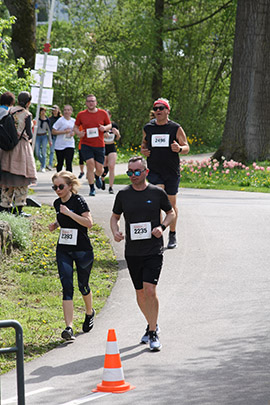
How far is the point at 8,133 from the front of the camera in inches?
505

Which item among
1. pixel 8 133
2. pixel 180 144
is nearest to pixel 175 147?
pixel 180 144

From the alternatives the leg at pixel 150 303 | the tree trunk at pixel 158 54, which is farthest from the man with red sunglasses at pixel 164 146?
the tree trunk at pixel 158 54

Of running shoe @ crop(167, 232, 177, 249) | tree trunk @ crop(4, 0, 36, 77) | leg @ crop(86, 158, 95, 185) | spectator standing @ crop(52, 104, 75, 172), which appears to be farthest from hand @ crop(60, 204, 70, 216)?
tree trunk @ crop(4, 0, 36, 77)

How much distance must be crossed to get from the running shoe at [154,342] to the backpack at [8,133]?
18.8 feet

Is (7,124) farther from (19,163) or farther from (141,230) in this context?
(141,230)

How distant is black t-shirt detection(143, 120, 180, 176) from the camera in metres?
11.6

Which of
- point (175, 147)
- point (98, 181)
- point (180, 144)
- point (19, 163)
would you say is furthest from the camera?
point (98, 181)

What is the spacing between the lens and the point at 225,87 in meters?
42.0

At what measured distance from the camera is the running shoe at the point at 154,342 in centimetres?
781

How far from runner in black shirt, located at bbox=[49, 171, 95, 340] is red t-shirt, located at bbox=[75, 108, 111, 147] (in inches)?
324

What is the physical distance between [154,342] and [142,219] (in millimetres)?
1140

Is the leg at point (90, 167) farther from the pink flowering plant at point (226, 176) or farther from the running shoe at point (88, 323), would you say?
the running shoe at point (88, 323)

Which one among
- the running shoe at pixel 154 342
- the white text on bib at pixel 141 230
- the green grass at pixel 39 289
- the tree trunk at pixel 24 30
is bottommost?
the green grass at pixel 39 289

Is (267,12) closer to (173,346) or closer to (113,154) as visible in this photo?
(113,154)
